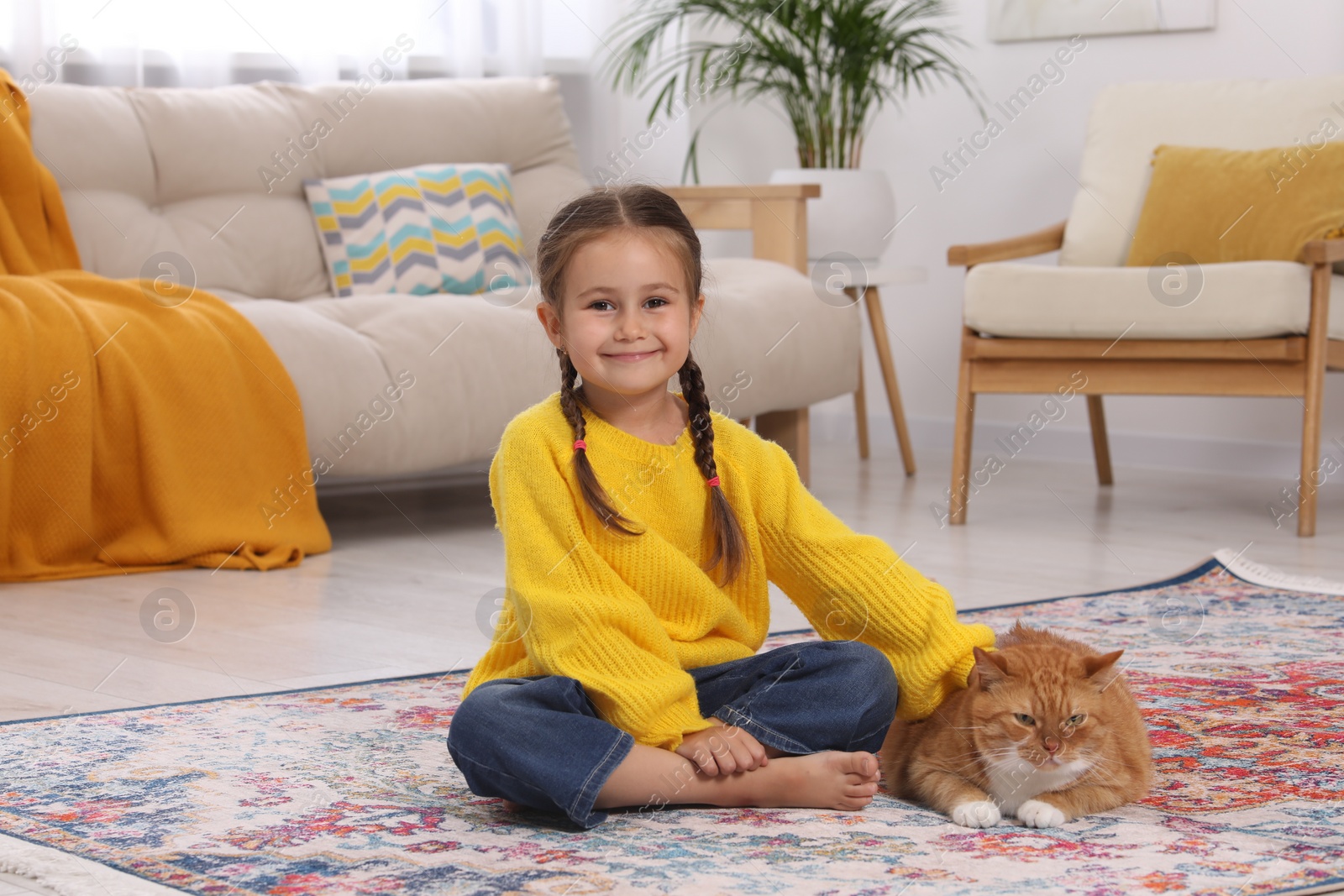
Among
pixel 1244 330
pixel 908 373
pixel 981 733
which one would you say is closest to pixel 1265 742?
pixel 981 733

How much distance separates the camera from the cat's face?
113cm

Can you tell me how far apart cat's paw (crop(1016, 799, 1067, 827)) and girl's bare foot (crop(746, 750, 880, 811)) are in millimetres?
115

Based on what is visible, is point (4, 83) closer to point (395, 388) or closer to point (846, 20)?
point (395, 388)

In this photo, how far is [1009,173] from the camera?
392 centimetres

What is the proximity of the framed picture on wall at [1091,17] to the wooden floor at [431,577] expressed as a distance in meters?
1.04

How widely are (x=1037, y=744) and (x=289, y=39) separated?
292 cm

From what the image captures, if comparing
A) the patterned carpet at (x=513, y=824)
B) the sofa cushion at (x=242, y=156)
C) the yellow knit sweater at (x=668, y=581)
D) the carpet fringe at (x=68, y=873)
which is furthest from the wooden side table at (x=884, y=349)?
the carpet fringe at (x=68, y=873)

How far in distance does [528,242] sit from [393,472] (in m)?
1.01

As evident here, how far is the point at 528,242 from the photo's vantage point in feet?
11.4

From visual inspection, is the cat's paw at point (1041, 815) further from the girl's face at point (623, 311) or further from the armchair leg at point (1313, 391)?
the armchair leg at point (1313, 391)

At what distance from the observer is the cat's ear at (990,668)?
1163mm

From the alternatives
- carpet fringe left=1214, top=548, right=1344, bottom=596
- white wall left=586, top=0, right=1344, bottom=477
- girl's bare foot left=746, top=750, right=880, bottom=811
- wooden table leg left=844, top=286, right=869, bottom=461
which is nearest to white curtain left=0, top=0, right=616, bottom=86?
white wall left=586, top=0, right=1344, bottom=477

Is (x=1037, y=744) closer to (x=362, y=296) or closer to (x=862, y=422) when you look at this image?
(x=362, y=296)

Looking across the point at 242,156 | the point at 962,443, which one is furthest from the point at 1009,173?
the point at 242,156
